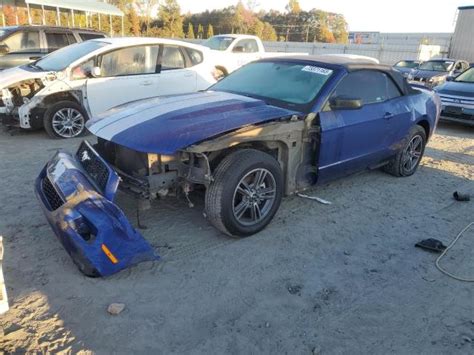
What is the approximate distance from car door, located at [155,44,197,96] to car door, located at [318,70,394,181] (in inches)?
151

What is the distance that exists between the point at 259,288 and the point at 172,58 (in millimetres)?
5931

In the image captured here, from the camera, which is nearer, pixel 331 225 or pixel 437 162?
pixel 331 225

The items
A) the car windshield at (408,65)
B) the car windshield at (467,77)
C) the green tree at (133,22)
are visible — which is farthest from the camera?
the green tree at (133,22)

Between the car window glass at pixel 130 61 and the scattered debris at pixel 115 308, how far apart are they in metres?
5.35

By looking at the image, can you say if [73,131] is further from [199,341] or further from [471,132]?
[471,132]

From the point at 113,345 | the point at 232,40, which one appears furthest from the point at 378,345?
the point at 232,40

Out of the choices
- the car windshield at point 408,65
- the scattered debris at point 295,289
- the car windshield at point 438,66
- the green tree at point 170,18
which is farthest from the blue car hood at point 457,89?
the green tree at point 170,18

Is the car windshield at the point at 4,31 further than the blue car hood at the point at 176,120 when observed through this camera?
Yes

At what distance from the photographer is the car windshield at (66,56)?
286 inches

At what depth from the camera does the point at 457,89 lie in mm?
9852

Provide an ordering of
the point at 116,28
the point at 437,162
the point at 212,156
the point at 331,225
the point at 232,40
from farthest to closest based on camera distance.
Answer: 1. the point at 116,28
2. the point at 232,40
3. the point at 437,162
4. the point at 331,225
5. the point at 212,156

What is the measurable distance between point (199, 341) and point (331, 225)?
2166mm

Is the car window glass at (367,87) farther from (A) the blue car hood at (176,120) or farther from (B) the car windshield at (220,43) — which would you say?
(B) the car windshield at (220,43)

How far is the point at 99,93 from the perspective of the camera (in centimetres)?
718
